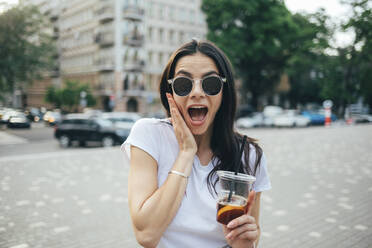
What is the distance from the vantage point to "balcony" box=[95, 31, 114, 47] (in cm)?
4681

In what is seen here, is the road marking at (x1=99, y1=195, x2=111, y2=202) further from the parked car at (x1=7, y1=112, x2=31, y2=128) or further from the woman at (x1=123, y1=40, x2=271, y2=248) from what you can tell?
the woman at (x1=123, y1=40, x2=271, y2=248)

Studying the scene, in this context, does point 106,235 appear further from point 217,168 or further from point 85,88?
point 85,88

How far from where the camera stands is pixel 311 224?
18.3 ft

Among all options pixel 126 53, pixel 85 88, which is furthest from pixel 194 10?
pixel 85 88

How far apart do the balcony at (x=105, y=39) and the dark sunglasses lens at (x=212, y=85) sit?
46498 millimetres

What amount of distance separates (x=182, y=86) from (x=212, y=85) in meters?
0.16

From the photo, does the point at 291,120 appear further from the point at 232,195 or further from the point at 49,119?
the point at 232,195

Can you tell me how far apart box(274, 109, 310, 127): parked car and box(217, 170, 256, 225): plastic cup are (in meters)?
37.9

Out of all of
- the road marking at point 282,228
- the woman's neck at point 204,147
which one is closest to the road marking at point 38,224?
the road marking at point 282,228

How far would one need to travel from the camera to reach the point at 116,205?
21.9 feet

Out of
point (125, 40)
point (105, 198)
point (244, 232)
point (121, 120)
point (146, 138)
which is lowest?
point (105, 198)

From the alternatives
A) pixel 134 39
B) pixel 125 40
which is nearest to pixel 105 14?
pixel 125 40

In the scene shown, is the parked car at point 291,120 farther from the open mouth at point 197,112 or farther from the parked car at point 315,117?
the open mouth at point 197,112

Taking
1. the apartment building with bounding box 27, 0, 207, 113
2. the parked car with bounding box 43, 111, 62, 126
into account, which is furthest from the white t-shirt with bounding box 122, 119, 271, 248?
the apartment building with bounding box 27, 0, 207, 113
